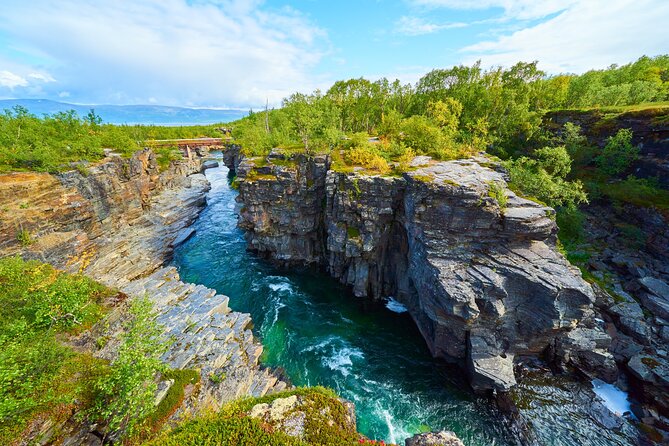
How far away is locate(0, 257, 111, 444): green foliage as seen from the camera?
956 centimetres

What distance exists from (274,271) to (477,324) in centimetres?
2444

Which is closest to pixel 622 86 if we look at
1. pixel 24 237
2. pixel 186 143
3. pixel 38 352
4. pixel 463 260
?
pixel 463 260

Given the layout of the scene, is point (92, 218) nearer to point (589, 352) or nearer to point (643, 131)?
point (589, 352)

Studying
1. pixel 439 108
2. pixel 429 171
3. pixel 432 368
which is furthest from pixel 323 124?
pixel 432 368

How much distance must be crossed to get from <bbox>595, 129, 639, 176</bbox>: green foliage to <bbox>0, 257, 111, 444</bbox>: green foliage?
52246mm

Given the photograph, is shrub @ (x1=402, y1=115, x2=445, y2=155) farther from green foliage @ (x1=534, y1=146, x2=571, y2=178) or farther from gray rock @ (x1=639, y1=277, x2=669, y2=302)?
gray rock @ (x1=639, y1=277, x2=669, y2=302)

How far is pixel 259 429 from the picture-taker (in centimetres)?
880

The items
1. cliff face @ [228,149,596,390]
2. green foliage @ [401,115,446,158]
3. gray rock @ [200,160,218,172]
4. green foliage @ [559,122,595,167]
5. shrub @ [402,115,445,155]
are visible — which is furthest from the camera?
gray rock @ [200,160,218,172]

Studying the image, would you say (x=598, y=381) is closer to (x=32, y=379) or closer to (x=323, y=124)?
(x=32, y=379)

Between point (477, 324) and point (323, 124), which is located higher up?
point (323, 124)

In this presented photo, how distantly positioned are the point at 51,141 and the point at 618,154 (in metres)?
70.6

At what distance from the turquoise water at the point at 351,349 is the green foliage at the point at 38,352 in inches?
505

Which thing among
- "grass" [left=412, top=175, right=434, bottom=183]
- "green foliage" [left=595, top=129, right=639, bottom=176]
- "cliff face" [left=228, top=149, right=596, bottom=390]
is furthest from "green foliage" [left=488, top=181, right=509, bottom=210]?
"green foliage" [left=595, top=129, right=639, bottom=176]

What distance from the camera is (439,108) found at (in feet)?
123
